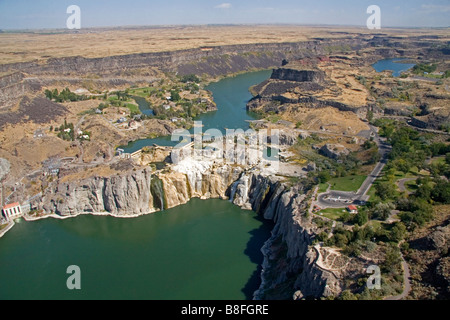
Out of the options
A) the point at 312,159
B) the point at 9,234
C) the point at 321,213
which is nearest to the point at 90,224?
the point at 9,234

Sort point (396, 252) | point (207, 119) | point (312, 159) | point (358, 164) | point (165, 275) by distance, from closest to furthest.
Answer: point (396, 252) → point (165, 275) → point (358, 164) → point (312, 159) → point (207, 119)

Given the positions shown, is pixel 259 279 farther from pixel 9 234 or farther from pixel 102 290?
pixel 9 234

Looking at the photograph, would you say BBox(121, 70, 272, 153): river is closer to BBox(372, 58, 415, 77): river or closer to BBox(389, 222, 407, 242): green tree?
BBox(389, 222, 407, 242): green tree

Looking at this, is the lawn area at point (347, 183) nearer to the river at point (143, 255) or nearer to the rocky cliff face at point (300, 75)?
the river at point (143, 255)

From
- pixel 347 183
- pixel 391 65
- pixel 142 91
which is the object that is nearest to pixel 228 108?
pixel 142 91

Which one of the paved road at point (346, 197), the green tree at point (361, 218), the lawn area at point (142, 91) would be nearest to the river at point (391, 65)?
the lawn area at point (142, 91)
